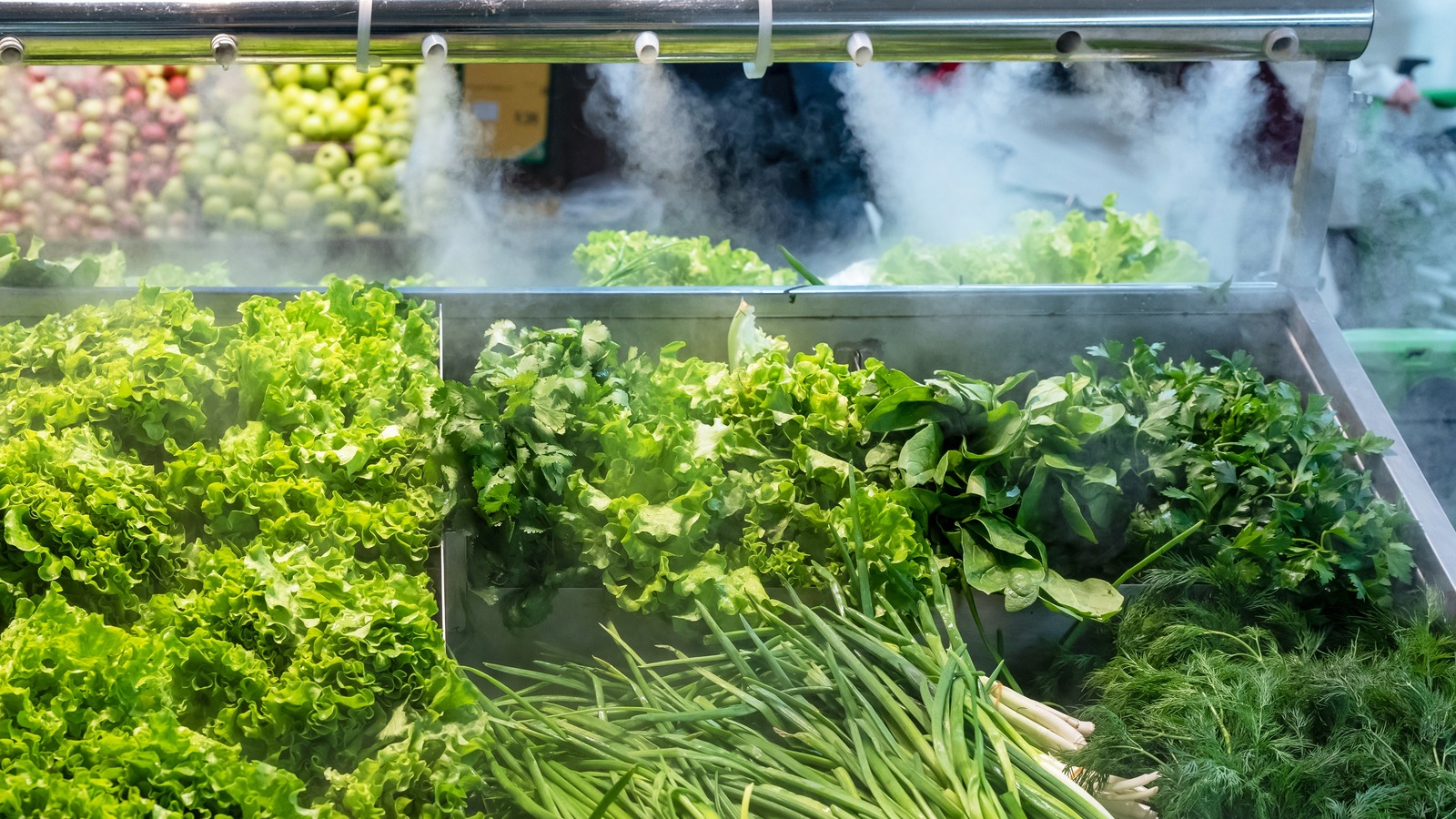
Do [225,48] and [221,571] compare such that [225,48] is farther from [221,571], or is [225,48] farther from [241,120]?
[241,120]

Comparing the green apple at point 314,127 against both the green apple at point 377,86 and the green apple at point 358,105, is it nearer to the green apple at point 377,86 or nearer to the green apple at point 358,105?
the green apple at point 358,105

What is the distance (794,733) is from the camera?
164 cm

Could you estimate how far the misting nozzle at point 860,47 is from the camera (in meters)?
1.94

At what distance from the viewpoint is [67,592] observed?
1.59 m

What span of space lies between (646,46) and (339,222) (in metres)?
2.32

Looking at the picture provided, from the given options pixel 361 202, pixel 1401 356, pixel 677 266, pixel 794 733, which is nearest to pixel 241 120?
pixel 361 202

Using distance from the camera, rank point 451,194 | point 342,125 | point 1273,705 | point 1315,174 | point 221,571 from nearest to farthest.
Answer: point 221,571 → point 1273,705 → point 1315,174 → point 451,194 → point 342,125

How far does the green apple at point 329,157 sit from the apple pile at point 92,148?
1.57 ft

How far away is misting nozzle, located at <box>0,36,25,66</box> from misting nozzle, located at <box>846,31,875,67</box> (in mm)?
1447

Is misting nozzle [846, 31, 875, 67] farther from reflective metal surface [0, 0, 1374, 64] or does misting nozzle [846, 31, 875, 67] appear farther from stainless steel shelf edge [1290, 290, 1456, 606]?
stainless steel shelf edge [1290, 290, 1456, 606]

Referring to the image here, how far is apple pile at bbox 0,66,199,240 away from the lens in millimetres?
3955

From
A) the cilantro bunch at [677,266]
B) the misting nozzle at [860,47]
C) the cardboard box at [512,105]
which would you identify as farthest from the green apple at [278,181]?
the misting nozzle at [860,47]

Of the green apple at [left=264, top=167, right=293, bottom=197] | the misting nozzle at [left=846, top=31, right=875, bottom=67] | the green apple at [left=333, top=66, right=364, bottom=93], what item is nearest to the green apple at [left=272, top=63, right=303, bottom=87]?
the green apple at [left=333, top=66, right=364, bottom=93]

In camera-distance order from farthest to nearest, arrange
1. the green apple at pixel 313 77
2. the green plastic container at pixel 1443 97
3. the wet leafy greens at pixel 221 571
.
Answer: the green plastic container at pixel 1443 97, the green apple at pixel 313 77, the wet leafy greens at pixel 221 571
